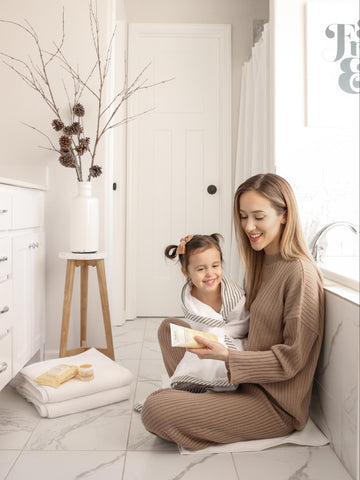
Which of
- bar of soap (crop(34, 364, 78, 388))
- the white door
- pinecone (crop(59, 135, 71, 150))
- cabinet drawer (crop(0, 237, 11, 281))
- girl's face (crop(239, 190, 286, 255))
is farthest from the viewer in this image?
the white door

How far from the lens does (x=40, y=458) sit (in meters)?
1.51

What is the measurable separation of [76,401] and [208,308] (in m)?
0.65

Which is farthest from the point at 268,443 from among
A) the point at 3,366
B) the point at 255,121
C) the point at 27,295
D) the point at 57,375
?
the point at 255,121

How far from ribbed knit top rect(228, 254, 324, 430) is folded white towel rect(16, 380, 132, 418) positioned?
657 mm

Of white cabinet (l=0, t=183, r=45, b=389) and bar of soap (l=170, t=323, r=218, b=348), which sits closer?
bar of soap (l=170, t=323, r=218, b=348)

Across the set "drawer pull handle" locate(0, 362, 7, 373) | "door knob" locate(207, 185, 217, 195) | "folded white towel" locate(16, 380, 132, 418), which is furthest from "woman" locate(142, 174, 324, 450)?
"door knob" locate(207, 185, 217, 195)

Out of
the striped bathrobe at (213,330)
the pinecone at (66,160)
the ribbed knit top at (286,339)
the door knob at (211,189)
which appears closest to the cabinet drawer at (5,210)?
the pinecone at (66,160)

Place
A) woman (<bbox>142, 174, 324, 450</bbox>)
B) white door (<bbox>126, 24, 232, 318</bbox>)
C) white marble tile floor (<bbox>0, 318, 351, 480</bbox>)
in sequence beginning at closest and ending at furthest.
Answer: white marble tile floor (<bbox>0, 318, 351, 480</bbox>) < woman (<bbox>142, 174, 324, 450</bbox>) < white door (<bbox>126, 24, 232, 318</bbox>)

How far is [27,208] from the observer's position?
7.10 ft

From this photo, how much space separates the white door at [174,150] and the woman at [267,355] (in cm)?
198

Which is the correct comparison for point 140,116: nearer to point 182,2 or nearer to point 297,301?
point 182,2

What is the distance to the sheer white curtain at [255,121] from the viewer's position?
260 centimetres

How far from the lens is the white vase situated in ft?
7.64

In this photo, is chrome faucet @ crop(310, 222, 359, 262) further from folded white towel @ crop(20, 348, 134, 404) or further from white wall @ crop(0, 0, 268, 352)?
white wall @ crop(0, 0, 268, 352)
